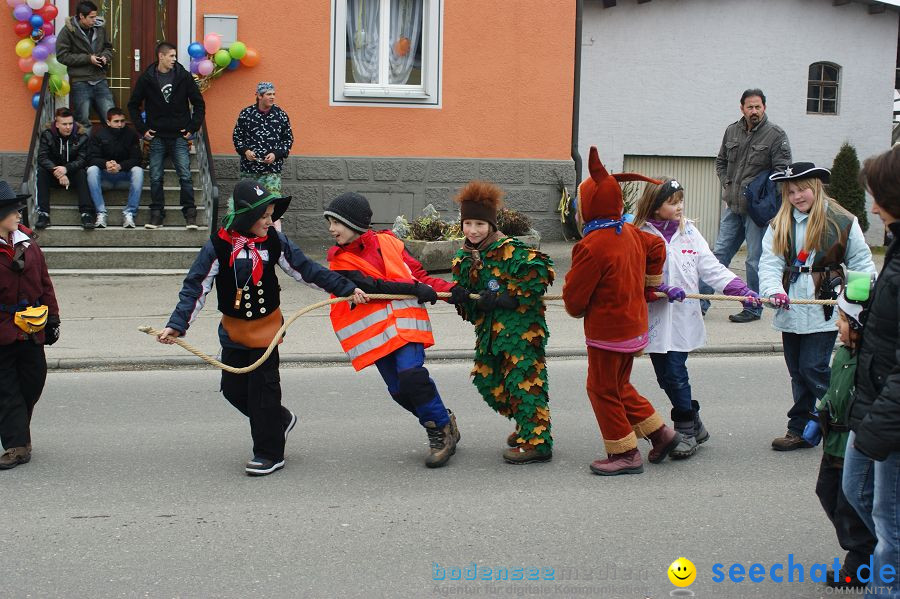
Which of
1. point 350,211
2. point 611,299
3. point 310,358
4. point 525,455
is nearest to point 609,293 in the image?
point 611,299

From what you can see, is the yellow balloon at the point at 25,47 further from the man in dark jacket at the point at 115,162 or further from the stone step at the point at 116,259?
the stone step at the point at 116,259

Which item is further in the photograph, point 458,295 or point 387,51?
point 387,51

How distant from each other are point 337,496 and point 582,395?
2.86m

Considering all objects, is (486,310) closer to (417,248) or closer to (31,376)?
(31,376)

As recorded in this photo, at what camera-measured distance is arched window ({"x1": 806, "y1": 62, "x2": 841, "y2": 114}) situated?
789 inches

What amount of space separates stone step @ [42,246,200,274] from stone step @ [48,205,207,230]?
0.48 meters

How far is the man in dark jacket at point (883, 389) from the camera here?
3779 mm

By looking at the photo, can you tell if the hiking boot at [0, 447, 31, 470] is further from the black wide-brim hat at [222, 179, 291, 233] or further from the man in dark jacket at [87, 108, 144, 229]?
the man in dark jacket at [87, 108, 144, 229]

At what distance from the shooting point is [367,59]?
49.5 feet

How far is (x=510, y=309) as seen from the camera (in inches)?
251

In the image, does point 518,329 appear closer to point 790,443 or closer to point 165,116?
point 790,443

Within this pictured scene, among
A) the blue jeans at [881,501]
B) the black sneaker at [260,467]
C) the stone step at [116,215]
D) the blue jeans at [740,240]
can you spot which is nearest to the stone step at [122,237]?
the stone step at [116,215]

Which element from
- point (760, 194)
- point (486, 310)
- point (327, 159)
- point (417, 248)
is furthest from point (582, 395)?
point (327, 159)

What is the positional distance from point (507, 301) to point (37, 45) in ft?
32.0
